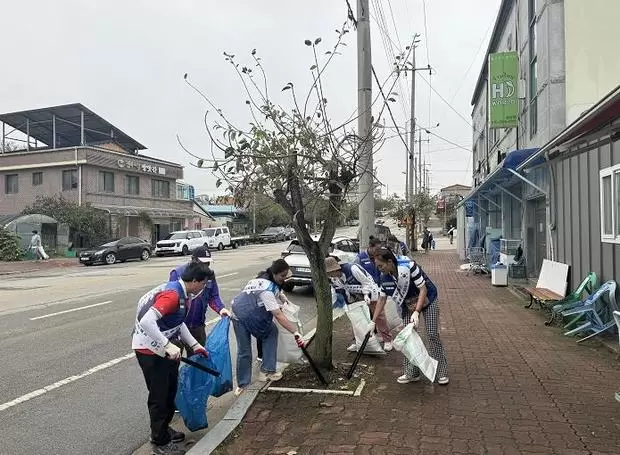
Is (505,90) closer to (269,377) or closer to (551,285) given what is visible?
(551,285)

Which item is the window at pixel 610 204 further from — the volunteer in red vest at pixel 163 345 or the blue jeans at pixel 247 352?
the volunteer in red vest at pixel 163 345

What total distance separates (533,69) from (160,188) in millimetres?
35811

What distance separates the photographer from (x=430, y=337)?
588cm

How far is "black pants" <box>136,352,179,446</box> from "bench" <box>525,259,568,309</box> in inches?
305

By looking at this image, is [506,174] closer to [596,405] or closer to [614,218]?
[614,218]

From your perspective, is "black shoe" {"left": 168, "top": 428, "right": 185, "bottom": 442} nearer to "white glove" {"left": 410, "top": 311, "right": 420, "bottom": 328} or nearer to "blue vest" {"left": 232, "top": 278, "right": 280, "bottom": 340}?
"blue vest" {"left": 232, "top": 278, "right": 280, "bottom": 340}

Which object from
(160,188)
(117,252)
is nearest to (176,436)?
(117,252)

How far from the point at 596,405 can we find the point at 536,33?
12163 millimetres

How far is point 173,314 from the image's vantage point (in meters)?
4.21

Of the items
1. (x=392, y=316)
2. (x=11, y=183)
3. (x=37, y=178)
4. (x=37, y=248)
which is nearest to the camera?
(x=392, y=316)

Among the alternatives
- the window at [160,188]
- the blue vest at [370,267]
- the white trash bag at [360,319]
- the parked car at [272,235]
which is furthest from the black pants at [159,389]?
the parked car at [272,235]

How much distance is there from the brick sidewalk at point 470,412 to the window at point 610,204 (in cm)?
200

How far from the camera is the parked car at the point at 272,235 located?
181 ft

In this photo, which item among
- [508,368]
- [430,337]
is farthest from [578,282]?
[430,337]
